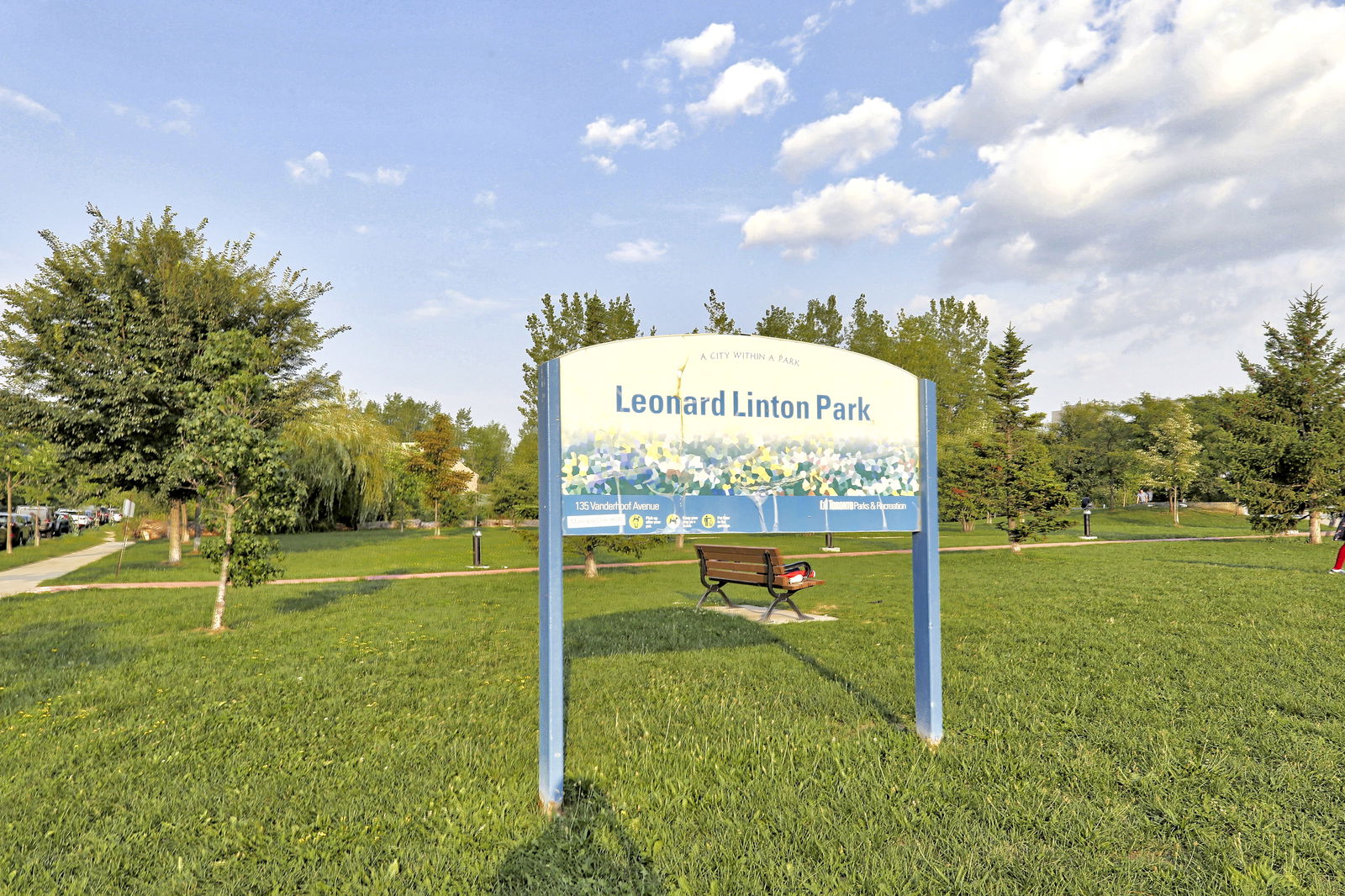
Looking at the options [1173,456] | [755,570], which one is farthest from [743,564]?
[1173,456]

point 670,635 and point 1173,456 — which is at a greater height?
point 1173,456

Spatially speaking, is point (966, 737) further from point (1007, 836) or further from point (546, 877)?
point (546, 877)

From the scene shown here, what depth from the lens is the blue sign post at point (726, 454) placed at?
3.77 meters

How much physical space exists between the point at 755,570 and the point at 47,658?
24.8 ft

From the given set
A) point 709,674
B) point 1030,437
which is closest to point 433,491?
point 1030,437

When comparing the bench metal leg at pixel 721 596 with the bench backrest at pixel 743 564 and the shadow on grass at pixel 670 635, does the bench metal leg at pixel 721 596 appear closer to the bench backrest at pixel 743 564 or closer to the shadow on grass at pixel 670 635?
the bench backrest at pixel 743 564

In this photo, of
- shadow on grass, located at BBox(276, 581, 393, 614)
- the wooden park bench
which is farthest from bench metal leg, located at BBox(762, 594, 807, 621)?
shadow on grass, located at BBox(276, 581, 393, 614)

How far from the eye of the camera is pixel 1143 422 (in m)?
53.6

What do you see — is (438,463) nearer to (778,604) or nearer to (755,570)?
(755,570)

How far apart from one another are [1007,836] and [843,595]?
26.8 feet

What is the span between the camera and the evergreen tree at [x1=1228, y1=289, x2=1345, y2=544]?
2050 cm

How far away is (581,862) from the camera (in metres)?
3.09

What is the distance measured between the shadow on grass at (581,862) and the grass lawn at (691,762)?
15 millimetres

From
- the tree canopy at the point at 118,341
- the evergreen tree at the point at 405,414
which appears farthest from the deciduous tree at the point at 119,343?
the evergreen tree at the point at 405,414
